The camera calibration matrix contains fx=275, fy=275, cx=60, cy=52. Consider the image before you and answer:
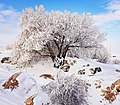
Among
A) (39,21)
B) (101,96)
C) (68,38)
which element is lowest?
(101,96)

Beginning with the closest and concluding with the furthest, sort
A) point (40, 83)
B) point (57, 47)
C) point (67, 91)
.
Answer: point (67, 91) < point (40, 83) < point (57, 47)

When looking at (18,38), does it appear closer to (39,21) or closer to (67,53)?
(39,21)

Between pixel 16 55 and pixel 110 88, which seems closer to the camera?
pixel 110 88

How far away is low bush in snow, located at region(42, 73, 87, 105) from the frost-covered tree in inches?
599

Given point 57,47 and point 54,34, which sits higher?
point 54,34

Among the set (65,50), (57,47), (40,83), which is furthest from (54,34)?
(40,83)

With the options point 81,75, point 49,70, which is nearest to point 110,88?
point 81,75

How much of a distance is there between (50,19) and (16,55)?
5375 mm

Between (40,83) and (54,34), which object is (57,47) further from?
(40,83)

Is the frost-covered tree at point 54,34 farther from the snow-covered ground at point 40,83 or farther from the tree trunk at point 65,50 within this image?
the snow-covered ground at point 40,83

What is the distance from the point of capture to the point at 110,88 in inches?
672

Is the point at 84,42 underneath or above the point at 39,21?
underneath

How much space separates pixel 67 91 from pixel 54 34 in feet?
55.2

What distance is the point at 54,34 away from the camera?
28.2 metres
